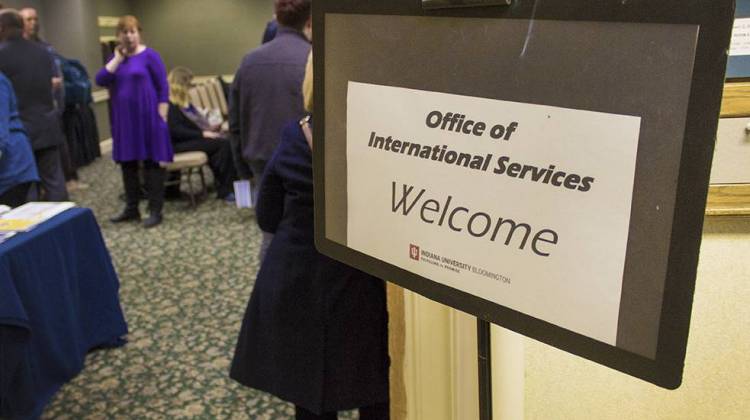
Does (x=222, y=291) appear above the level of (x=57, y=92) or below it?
below

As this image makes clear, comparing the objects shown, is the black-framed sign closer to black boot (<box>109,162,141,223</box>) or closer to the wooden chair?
black boot (<box>109,162,141,223</box>)

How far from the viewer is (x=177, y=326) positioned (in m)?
3.40

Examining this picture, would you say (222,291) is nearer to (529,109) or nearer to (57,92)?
(57,92)

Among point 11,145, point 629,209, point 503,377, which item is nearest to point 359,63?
point 629,209

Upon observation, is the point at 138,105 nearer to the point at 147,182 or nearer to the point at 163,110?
the point at 163,110

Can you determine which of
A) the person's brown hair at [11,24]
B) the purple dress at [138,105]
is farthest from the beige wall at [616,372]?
the person's brown hair at [11,24]

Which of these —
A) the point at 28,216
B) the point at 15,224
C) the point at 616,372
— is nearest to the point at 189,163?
the point at 28,216

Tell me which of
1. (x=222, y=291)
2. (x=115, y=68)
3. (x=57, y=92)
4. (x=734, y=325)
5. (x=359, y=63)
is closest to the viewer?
(x=359, y=63)

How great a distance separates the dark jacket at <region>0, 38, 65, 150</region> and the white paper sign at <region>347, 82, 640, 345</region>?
4.49 meters

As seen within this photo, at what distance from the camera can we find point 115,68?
4645 mm

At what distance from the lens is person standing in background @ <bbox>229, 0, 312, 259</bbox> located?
2.99 m

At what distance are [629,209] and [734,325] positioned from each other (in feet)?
2.05

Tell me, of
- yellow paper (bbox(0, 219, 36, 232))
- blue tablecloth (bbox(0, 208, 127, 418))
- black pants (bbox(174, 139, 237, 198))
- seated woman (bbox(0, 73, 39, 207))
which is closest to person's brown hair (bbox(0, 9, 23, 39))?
seated woman (bbox(0, 73, 39, 207))

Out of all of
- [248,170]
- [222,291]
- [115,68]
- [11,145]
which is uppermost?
[115,68]
